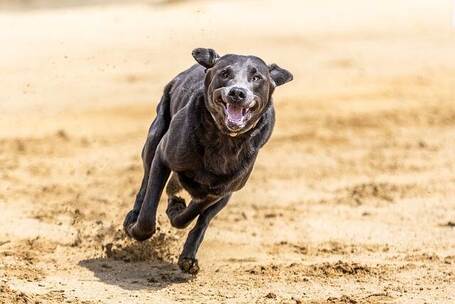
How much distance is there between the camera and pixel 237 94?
5.77 meters

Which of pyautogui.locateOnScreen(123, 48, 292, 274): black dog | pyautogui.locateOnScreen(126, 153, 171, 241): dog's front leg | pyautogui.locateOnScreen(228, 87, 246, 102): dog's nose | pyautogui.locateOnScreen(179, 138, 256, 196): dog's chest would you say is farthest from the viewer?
pyautogui.locateOnScreen(126, 153, 171, 241): dog's front leg

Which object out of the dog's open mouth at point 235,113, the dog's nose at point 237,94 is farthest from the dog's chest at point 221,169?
the dog's nose at point 237,94

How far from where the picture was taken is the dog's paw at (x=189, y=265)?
6.86 m

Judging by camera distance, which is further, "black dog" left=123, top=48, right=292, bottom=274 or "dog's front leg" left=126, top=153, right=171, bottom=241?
"dog's front leg" left=126, top=153, right=171, bottom=241

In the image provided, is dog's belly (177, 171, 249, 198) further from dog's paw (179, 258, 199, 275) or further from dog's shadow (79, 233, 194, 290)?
dog's shadow (79, 233, 194, 290)

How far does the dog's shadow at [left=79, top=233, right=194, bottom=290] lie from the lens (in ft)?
22.2

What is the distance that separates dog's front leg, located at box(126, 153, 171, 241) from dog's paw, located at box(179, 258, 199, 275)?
34 cm

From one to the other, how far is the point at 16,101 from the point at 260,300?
21.5ft

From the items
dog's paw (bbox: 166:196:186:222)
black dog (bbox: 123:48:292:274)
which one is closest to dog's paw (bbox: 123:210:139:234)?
black dog (bbox: 123:48:292:274)

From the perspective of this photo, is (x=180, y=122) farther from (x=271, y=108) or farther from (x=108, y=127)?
(x=108, y=127)

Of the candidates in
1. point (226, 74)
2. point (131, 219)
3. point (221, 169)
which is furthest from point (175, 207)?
point (226, 74)

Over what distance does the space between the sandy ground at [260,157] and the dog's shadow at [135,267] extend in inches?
0.7

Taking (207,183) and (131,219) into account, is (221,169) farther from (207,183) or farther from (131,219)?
(131,219)

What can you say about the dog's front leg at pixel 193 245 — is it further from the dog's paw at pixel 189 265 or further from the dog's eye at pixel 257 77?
the dog's eye at pixel 257 77
